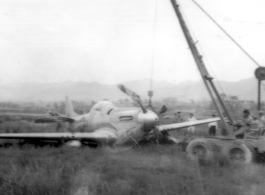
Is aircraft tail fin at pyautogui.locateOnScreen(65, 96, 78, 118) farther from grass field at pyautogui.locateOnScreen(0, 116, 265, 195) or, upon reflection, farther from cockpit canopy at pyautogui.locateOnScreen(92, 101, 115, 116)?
grass field at pyautogui.locateOnScreen(0, 116, 265, 195)

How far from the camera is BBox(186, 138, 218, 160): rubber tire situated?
712 cm

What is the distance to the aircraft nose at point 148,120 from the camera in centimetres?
968

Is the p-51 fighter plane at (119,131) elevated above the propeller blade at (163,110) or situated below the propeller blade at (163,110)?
below

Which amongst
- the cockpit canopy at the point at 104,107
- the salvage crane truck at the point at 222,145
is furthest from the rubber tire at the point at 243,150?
the cockpit canopy at the point at 104,107

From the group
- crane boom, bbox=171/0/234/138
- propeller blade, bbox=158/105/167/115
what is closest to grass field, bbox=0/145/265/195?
crane boom, bbox=171/0/234/138

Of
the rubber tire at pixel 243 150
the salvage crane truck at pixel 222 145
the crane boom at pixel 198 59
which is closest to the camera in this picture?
the rubber tire at pixel 243 150

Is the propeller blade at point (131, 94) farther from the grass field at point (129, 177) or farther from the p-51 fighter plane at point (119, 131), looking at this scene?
the grass field at point (129, 177)

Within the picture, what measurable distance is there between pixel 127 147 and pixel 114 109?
1.97 metres

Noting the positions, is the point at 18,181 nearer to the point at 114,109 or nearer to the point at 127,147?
the point at 127,147

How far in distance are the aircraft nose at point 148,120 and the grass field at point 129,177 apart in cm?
295

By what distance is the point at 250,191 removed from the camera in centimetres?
465

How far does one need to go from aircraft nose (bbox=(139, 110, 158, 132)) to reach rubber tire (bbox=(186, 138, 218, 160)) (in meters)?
2.19

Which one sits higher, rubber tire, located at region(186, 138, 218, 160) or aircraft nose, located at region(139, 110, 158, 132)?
aircraft nose, located at region(139, 110, 158, 132)


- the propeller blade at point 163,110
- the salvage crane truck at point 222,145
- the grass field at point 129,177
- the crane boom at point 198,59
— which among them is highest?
the crane boom at point 198,59
